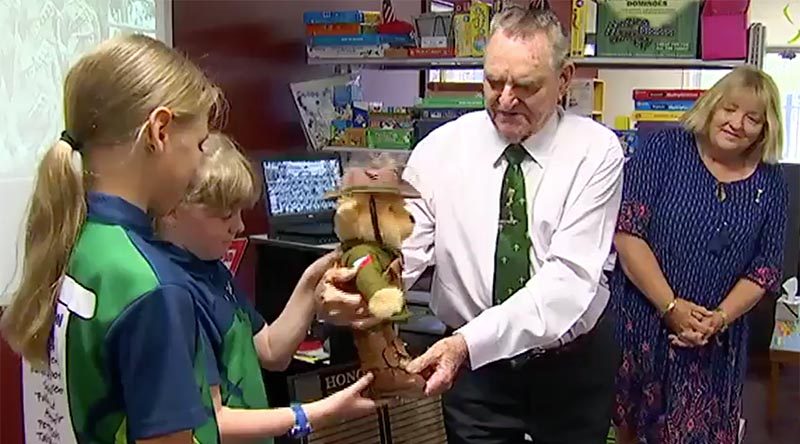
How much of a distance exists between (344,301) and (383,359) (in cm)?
11

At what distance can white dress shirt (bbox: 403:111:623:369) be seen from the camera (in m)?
1.83

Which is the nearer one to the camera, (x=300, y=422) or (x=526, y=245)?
(x=300, y=422)

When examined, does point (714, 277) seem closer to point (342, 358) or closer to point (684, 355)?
point (684, 355)

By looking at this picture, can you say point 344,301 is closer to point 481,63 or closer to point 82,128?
point 82,128

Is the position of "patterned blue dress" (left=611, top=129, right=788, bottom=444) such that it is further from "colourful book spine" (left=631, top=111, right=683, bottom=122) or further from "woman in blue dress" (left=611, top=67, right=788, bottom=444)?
"colourful book spine" (left=631, top=111, right=683, bottom=122)

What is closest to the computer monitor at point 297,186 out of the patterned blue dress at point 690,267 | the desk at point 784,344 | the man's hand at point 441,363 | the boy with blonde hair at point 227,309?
the patterned blue dress at point 690,267

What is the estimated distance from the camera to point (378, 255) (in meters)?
1.49

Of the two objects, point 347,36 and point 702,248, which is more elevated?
point 347,36

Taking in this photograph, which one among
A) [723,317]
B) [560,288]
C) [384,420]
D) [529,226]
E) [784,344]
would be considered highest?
[529,226]

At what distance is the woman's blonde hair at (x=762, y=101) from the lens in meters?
2.71

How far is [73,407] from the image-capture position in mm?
1247

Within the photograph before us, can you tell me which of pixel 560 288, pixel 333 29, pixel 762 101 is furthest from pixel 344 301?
pixel 333 29

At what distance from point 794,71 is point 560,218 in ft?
21.7

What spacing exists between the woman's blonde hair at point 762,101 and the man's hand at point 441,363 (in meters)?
1.32
